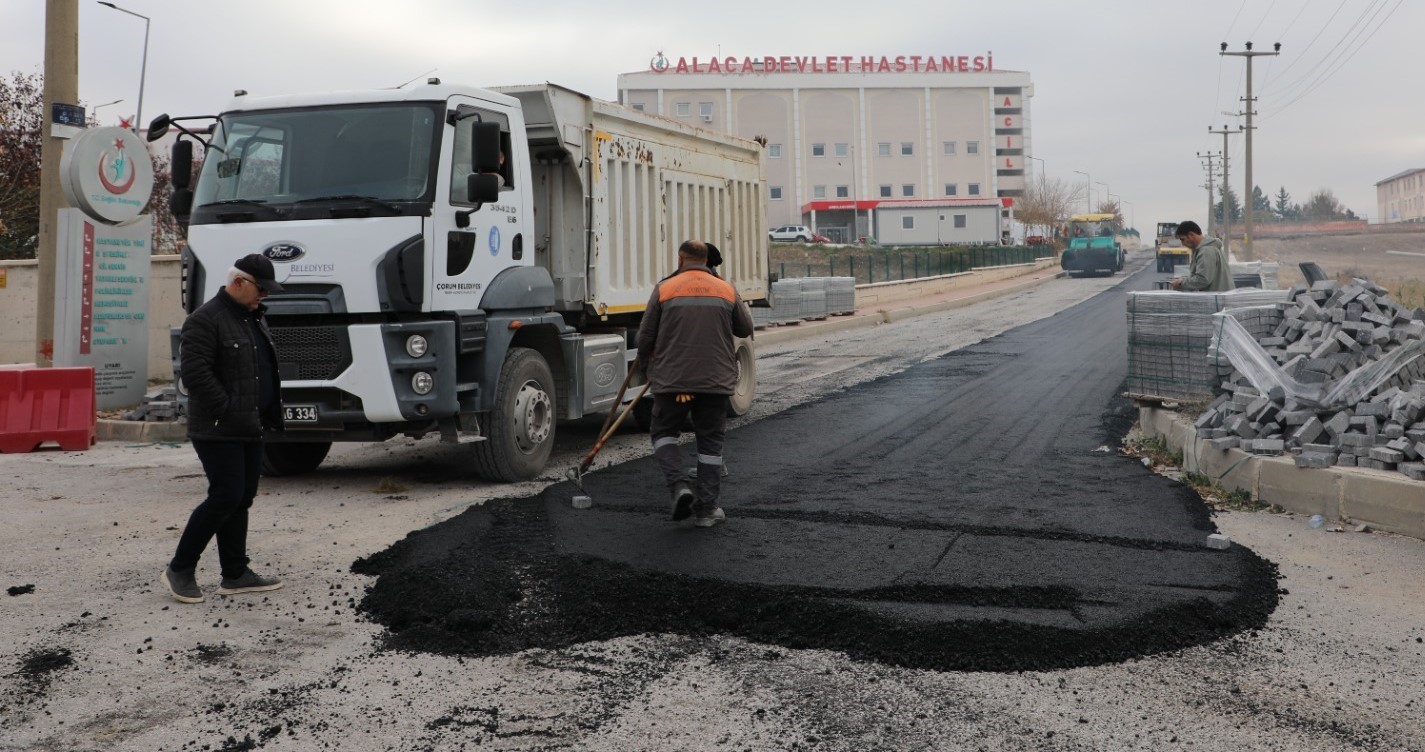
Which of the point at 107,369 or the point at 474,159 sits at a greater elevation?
the point at 474,159

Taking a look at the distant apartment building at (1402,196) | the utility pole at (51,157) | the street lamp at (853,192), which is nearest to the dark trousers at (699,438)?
the utility pole at (51,157)

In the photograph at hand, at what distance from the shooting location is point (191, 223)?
853 centimetres

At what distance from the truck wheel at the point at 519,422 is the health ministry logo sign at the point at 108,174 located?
622cm

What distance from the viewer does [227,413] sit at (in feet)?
19.0

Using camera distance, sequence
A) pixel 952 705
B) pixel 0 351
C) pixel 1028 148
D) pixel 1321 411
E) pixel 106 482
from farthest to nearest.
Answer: pixel 1028 148
pixel 0 351
pixel 106 482
pixel 1321 411
pixel 952 705

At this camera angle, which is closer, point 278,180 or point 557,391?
point 278,180

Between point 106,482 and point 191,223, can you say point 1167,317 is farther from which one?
point 106,482

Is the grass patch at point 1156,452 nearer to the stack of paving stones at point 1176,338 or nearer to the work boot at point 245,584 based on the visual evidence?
the stack of paving stones at point 1176,338

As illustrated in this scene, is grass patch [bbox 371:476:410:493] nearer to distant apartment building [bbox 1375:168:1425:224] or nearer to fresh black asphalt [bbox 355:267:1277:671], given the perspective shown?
fresh black asphalt [bbox 355:267:1277:671]

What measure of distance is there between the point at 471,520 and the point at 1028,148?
12169cm

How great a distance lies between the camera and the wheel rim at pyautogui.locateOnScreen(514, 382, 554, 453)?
9.13 m

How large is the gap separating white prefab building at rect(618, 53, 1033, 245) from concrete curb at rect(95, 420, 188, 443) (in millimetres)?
90075

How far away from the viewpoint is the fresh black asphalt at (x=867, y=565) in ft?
16.9

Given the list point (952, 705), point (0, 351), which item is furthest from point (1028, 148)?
point (952, 705)
